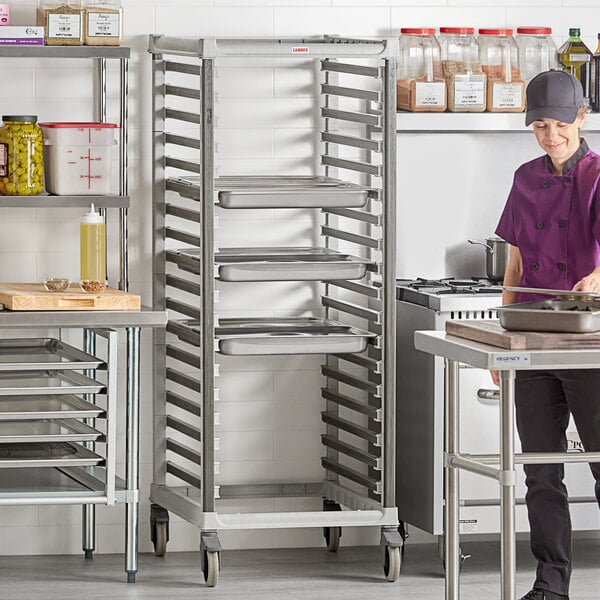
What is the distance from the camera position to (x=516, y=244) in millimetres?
4164

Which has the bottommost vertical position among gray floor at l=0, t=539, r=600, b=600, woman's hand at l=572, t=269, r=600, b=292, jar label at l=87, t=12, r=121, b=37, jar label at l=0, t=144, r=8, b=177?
gray floor at l=0, t=539, r=600, b=600

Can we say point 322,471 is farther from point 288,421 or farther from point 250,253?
point 250,253

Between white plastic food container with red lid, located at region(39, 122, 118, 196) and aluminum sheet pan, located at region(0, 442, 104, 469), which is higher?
white plastic food container with red lid, located at region(39, 122, 118, 196)

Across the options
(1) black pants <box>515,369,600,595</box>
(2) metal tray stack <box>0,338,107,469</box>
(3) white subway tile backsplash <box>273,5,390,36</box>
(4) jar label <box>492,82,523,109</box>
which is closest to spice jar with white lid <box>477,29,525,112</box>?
(4) jar label <box>492,82,523,109</box>

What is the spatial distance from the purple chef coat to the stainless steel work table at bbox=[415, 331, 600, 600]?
0.51 metres

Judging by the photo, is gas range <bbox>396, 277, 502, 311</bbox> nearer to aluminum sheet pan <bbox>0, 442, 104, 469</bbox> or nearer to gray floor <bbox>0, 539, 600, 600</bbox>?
gray floor <bbox>0, 539, 600, 600</bbox>

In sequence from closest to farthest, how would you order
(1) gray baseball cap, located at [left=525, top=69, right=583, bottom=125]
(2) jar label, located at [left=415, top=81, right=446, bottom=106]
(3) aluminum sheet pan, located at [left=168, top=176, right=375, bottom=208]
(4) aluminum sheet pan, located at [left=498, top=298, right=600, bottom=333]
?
(4) aluminum sheet pan, located at [left=498, top=298, right=600, bottom=333] < (1) gray baseball cap, located at [left=525, top=69, right=583, bottom=125] < (3) aluminum sheet pan, located at [left=168, top=176, right=375, bottom=208] < (2) jar label, located at [left=415, top=81, right=446, bottom=106]

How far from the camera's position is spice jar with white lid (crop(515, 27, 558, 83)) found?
5.10m

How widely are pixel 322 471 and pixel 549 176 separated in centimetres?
169

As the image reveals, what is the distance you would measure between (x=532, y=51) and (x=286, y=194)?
1.25 metres

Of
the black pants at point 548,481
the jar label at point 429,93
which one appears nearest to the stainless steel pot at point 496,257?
the jar label at point 429,93

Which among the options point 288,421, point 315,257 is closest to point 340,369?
point 288,421

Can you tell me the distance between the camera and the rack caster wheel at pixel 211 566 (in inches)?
180

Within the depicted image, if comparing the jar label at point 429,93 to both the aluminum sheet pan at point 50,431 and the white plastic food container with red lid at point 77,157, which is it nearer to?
the white plastic food container with red lid at point 77,157
